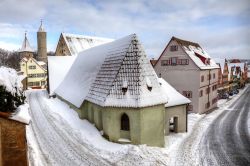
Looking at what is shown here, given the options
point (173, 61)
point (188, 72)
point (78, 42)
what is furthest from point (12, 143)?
point (78, 42)

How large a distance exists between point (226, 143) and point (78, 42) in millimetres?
41326

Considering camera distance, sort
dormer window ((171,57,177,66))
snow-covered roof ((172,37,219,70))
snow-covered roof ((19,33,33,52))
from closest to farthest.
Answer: snow-covered roof ((172,37,219,70)) → dormer window ((171,57,177,66)) → snow-covered roof ((19,33,33,52))

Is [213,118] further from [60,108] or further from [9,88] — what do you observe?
[9,88]

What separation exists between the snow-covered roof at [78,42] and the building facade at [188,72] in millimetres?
20607

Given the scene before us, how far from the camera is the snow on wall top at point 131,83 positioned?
65.1 ft

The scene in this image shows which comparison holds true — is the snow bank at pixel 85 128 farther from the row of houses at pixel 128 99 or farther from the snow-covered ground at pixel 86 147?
the row of houses at pixel 128 99

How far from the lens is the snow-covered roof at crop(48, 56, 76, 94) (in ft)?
145

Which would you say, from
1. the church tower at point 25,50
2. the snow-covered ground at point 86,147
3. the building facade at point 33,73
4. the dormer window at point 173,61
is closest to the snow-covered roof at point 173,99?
the snow-covered ground at point 86,147

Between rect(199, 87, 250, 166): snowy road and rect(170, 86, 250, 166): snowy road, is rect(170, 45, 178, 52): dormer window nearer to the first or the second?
rect(170, 86, 250, 166): snowy road

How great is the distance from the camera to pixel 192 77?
37.2 meters

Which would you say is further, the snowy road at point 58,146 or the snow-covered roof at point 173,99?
the snow-covered roof at point 173,99

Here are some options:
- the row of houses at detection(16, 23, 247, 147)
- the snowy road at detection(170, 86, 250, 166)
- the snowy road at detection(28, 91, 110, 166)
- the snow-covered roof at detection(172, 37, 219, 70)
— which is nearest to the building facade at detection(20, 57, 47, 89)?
the row of houses at detection(16, 23, 247, 147)

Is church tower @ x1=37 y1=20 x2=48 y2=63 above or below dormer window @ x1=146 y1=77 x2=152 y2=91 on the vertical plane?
above

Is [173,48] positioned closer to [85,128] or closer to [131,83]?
[131,83]
